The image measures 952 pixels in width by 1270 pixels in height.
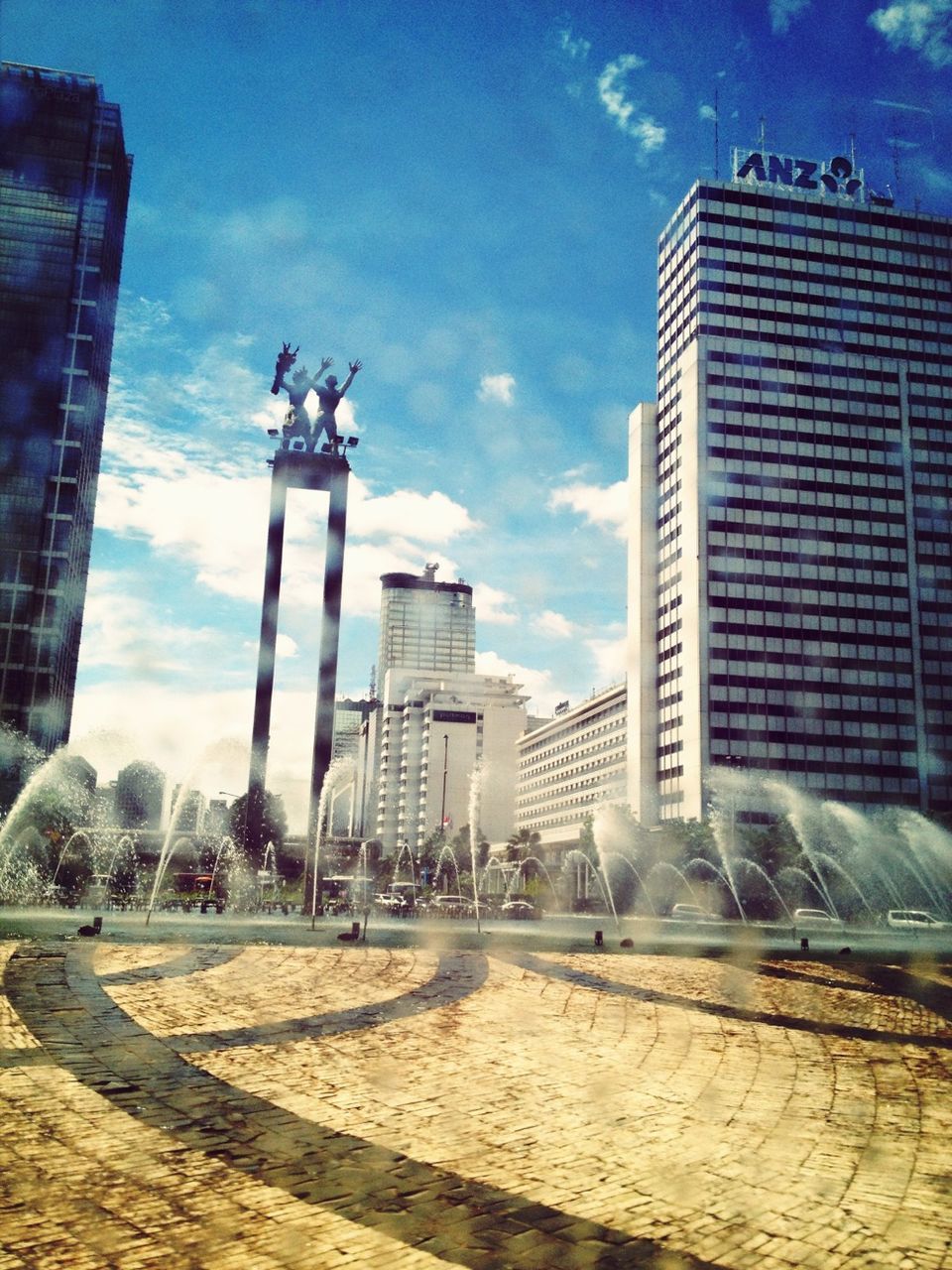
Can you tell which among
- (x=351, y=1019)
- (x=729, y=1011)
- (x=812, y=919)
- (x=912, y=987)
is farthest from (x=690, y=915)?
(x=351, y=1019)

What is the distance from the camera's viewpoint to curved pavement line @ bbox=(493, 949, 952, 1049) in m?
10.1

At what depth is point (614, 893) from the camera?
5425 centimetres

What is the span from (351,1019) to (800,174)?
92.8 m

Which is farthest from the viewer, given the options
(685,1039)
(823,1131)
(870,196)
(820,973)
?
(870,196)

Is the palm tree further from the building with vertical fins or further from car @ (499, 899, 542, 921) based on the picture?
car @ (499, 899, 542, 921)

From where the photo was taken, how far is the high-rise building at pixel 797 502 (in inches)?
2803

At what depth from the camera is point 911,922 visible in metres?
36.1

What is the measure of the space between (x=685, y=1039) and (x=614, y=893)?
1837 inches

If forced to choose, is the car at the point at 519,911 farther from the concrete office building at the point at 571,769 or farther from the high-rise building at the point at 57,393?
the concrete office building at the point at 571,769

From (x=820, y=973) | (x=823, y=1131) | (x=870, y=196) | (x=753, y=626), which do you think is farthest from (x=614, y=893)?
(x=870, y=196)

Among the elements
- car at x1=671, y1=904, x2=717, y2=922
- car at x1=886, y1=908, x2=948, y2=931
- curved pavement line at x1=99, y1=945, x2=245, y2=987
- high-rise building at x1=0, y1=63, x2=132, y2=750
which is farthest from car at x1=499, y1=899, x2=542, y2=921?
high-rise building at x1=0, y1=63, x2=132, y2=750

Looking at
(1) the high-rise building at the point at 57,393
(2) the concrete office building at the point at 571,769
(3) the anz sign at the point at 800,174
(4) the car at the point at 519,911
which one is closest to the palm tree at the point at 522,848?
(2) the concrete office building at the point at 571,769

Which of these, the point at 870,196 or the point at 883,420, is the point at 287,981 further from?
the point at 870,196

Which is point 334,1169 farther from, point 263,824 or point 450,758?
point 450,758
